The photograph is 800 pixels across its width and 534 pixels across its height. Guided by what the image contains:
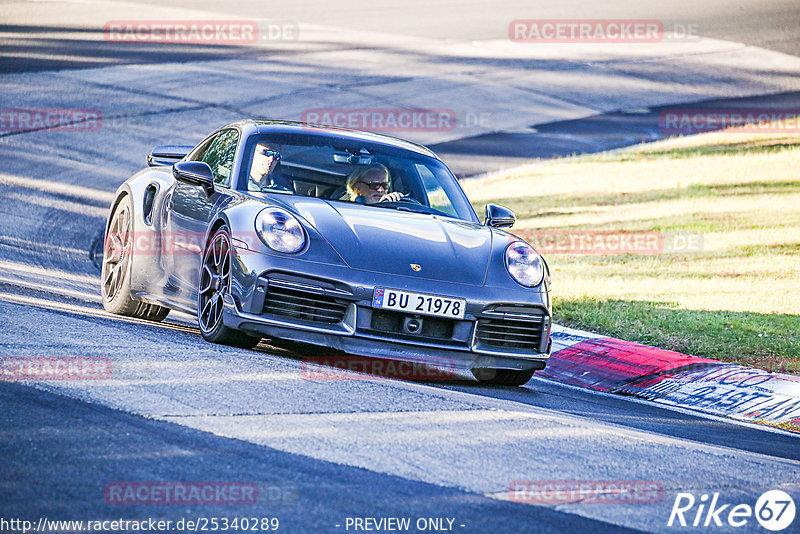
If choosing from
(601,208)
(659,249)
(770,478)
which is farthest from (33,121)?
(770,478)

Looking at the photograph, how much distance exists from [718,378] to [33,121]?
1263 centimetres

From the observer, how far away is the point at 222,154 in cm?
845

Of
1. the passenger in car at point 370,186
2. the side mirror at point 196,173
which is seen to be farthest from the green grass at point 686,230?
the side mirror at point 196,173

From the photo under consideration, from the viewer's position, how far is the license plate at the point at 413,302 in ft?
22.5

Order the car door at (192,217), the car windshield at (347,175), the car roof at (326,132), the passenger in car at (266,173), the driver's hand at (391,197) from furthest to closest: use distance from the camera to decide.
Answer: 1. the car roof at (326,132)
2. the driver's hand at (391,197)
3. the car windshield at (347,175)
4. the passenger in car at (266,173)
5. the car door at (192,217)

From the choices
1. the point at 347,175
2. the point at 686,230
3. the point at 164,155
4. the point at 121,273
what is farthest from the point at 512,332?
the point at 686,230

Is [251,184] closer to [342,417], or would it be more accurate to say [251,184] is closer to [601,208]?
[342,417]

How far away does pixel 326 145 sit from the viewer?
8.23m

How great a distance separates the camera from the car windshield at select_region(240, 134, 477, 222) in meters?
7.95

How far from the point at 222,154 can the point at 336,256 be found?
6.18 ft

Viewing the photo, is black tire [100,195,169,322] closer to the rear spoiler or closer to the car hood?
the rear spoiler

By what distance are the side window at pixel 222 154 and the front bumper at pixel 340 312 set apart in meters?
1.33

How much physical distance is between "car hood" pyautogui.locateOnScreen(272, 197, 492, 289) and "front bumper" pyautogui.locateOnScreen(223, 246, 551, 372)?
0.09 m

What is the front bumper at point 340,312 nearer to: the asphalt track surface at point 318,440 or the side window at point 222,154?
the asphalt track surface at point 318,440
